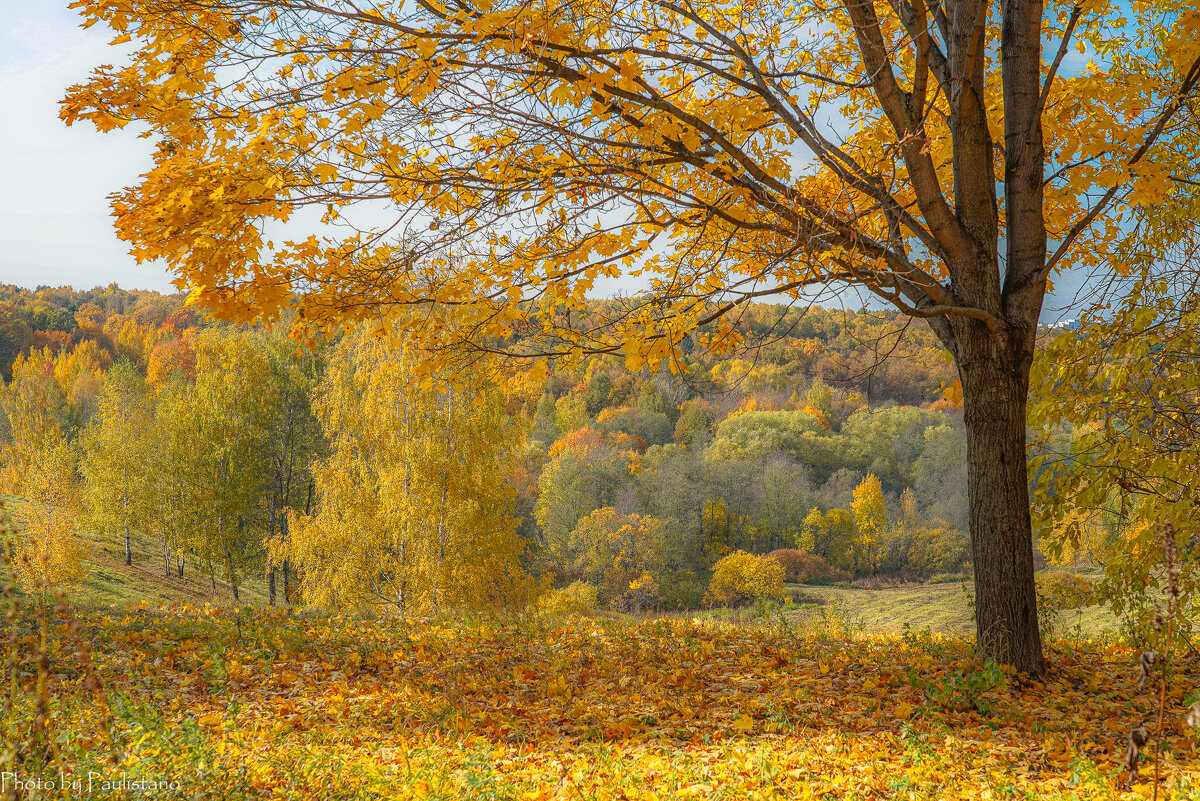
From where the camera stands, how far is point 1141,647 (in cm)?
477

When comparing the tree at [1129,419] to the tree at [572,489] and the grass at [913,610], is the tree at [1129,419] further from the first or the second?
the tree at [572,489]

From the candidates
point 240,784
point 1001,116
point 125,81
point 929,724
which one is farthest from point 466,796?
point 1001,116

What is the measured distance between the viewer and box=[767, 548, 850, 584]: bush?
37.3m

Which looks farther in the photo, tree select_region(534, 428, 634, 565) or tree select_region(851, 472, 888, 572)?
tree select_region(851, 472, 888, 572)

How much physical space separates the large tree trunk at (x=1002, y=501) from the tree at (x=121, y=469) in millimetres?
21681

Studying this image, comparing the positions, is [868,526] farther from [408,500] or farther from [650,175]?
[650,175]

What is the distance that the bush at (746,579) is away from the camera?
30.3m

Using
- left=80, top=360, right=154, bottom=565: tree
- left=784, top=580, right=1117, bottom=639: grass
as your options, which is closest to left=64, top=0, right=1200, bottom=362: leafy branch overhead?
left=784, top=580, right=1117, bottom=639: grass

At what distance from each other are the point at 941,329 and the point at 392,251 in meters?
3.53

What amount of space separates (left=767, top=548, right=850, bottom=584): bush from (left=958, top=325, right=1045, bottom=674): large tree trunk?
3402 cm

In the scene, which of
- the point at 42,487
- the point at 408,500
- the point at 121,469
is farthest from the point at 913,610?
the point at 42,487

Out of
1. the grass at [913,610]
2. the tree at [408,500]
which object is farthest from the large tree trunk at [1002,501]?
the grass at [913,610]

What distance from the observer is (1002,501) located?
13.5 feet

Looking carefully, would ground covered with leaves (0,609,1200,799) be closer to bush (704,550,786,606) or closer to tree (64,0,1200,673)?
tree (64,0,1200,673)
